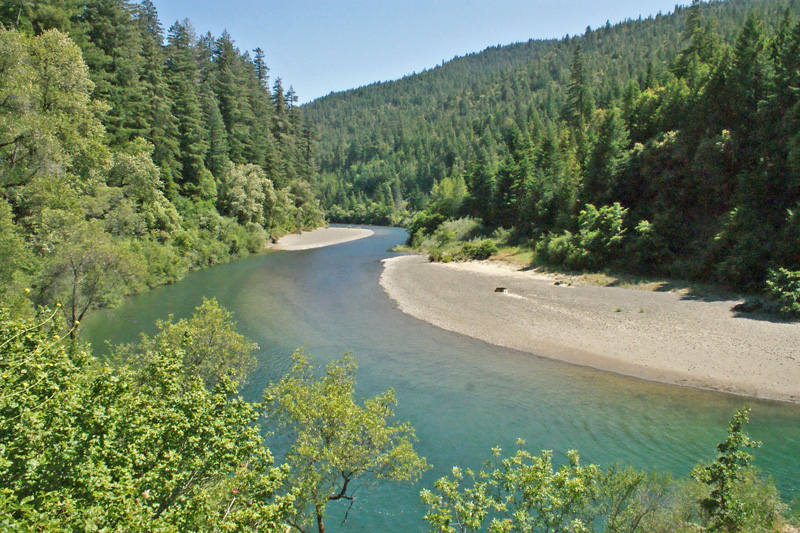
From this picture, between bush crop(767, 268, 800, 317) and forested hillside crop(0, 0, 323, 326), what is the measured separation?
29.3 meters

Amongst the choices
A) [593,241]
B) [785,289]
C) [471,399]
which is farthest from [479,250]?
[471,399]

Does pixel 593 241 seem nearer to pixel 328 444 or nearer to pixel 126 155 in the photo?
pixel 328 444

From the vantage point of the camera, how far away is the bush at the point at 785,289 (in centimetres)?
2183

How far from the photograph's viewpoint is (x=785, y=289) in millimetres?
23047

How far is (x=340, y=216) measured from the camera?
12850 cm

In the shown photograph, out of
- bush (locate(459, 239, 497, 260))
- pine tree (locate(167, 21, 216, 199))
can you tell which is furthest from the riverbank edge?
bush (locate(459, 239, 497, 260))

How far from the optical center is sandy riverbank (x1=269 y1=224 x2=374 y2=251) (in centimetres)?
6349

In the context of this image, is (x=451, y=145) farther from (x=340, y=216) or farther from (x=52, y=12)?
(x=52, y=12)

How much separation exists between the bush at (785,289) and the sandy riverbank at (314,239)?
5096cm

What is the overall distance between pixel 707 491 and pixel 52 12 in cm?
4125

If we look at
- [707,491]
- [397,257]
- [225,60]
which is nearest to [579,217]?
[397,257]

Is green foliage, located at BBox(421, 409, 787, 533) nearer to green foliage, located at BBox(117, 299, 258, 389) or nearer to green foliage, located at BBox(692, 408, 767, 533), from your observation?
green foliage, located at BBox(692, 408, 767, 533)

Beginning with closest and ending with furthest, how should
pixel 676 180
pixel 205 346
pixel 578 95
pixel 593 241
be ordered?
pixel 205 346
pixel 676 180
pixel 593 241
pixel 578 95

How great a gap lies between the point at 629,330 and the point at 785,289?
27.4 ft
